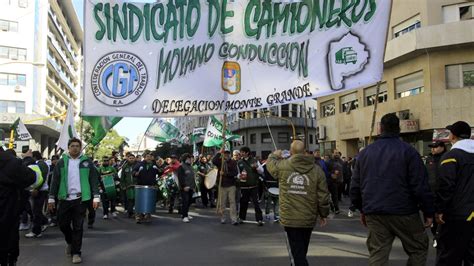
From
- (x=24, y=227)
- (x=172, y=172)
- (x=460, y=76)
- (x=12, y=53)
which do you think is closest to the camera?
(x=24, y=227)

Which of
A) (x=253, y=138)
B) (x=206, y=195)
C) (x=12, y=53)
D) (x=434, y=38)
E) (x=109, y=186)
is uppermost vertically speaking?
(x=12, y=53)

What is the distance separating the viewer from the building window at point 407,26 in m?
25.8

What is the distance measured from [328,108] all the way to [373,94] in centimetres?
726

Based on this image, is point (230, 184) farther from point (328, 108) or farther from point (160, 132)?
point (328, 108)

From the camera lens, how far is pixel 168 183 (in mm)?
14336

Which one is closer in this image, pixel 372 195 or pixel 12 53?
pixel 372 195

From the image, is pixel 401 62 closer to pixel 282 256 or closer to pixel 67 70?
pixel 282 256

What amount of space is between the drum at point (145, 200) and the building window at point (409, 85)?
737 inches

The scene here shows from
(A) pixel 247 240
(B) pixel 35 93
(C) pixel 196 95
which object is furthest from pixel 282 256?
(B) pixel 35 93

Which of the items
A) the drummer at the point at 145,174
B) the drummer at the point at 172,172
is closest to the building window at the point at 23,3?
the drummer at the point at 172,172

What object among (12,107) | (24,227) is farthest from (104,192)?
(12,107)

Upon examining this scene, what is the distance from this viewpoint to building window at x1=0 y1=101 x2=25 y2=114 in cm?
4709

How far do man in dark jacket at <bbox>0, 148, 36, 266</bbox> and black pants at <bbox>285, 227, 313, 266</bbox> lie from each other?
2.97 metres

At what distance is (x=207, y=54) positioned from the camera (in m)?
7.33
